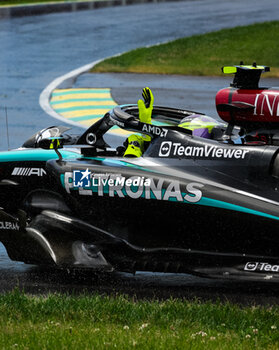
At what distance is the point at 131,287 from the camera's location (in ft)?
24.5

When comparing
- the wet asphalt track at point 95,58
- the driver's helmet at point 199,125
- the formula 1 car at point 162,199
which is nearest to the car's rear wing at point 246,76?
the formula 1 car at point 162,199

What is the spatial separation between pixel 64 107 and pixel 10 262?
8933 millimetres

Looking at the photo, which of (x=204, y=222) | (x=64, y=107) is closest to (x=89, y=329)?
(x=204, y=222)

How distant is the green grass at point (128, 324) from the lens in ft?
18.3

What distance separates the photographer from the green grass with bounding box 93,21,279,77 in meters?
20.9

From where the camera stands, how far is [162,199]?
7008 millimetres

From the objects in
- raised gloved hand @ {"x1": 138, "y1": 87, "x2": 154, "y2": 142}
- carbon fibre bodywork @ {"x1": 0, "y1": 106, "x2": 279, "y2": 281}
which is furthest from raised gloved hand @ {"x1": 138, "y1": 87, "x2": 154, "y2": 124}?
carbon fibre bodywork @ {"x1": 0, "y1": 106, "x2": 279, "y2": 281}

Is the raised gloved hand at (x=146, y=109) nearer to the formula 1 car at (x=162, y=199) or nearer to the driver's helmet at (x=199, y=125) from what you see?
the formula 1 car at (x=162, y=199)

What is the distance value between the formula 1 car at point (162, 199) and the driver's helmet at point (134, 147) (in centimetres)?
9

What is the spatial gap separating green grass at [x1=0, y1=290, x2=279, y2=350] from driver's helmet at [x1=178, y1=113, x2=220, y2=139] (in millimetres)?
1534

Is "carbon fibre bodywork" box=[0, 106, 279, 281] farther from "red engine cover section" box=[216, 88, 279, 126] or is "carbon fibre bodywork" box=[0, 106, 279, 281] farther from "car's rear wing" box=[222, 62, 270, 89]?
"car's rear wing" box=[222, 62, 270, 89]

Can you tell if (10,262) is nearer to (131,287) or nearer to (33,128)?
(131,287)

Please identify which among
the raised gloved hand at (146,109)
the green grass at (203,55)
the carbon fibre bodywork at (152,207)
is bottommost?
the green grass at (203,55)

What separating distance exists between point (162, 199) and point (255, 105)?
1146mm
